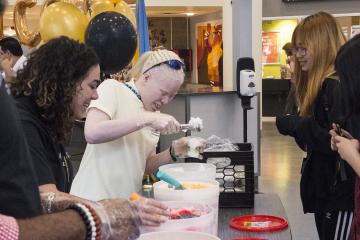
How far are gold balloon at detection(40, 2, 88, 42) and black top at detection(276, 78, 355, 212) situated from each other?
2.37m

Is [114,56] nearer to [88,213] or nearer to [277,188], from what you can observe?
[277,188]

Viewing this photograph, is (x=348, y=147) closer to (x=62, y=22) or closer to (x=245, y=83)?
(x=245, y=83)

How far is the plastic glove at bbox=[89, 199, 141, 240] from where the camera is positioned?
3.10 ft

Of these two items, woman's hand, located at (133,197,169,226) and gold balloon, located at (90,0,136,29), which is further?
gold balloon, located at (90,0,136,29)

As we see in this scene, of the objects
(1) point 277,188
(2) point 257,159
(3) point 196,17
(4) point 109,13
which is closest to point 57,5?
(4) point 109,13

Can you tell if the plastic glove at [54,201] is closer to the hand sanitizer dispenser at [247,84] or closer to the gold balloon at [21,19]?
the hand sanitizer dispenser at [247,84]

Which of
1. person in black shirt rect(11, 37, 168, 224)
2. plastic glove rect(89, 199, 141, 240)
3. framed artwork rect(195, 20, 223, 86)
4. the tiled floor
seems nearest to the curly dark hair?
person in black shirt rect(11, 37, 168, 224)

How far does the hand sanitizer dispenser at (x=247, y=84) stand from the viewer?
15.7 ft

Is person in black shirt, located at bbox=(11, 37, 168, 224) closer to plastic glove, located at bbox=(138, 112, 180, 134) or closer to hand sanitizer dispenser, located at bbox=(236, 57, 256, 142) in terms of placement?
plastic glove, located at bbox=(138, 112, 180, 134)

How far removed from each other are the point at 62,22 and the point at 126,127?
257cm

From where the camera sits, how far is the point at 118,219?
97 cm

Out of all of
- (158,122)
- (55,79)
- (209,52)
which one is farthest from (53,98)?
(209,52)

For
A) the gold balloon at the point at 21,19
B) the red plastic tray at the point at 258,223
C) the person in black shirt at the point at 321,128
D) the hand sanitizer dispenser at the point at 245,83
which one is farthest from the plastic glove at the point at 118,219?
the gold balloon at the point at 21,19

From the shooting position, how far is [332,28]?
259 cm
